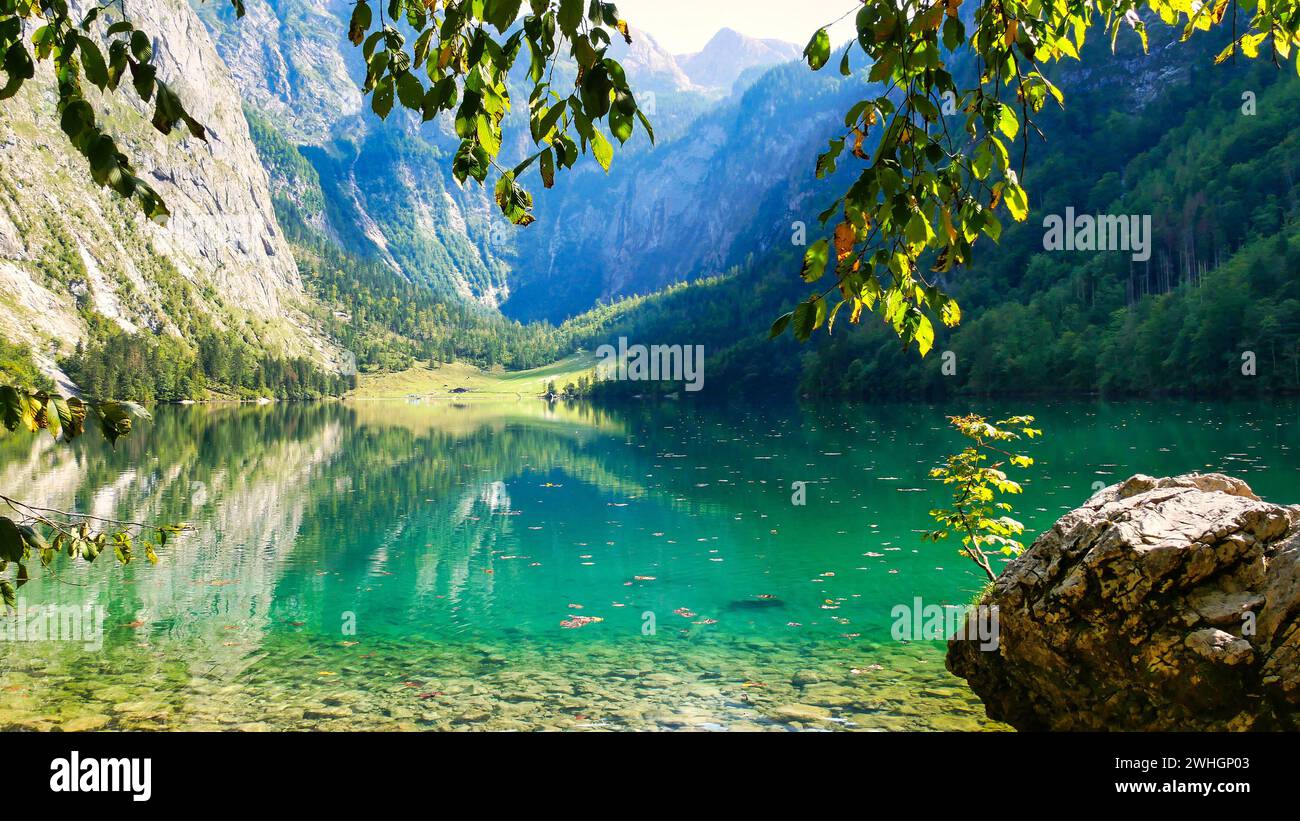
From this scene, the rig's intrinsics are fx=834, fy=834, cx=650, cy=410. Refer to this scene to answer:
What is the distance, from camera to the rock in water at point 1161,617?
6.92 m

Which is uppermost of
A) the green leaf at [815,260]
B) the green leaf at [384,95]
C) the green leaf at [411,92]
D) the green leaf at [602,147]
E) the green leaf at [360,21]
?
the green leaf at [360,21]

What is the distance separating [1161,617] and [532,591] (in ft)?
46.2

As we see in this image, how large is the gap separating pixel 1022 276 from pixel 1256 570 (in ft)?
528

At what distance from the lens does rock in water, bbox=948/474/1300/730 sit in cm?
692

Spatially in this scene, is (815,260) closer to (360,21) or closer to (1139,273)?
(360,21)

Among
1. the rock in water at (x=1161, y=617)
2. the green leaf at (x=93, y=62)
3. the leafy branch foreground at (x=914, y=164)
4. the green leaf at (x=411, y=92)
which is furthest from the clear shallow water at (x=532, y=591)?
the green leaf at (x=93, y=62)

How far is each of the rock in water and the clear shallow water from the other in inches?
69.2

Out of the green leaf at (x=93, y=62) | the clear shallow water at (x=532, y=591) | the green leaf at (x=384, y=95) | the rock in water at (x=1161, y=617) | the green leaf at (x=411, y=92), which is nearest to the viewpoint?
the green leaf at (x=93, y=62)

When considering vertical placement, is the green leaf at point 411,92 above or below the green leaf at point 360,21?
below

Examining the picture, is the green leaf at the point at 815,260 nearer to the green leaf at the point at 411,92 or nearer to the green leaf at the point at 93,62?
the green leaf at the point at 411,92

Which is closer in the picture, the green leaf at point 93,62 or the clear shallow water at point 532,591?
the green leaf at point 93,62

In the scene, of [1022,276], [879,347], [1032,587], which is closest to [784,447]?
[1032,587]

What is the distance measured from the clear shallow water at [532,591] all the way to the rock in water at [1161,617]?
5.77 ft
